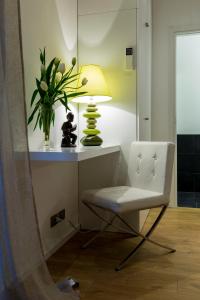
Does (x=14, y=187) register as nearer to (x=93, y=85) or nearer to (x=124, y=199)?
(x=124, y=199)

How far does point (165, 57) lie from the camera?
3430 mm

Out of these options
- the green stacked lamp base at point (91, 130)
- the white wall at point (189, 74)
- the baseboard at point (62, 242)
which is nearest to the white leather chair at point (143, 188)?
the baseboard at point (62, 242)

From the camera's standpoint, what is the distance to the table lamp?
2.31 meters

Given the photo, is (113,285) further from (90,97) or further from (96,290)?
(90,97)

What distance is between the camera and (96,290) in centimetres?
166

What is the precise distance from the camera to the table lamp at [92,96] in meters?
2.31

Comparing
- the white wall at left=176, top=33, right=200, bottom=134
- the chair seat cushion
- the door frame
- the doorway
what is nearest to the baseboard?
the chair seat cushion

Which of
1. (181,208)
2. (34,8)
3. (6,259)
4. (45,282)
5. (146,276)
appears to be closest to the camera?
(6,259)

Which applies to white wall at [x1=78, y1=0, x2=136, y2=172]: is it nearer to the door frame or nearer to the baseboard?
the baseboard

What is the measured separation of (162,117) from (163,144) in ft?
4.54

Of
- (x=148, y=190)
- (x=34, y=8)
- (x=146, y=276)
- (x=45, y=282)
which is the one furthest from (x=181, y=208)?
(x=34, y=8)

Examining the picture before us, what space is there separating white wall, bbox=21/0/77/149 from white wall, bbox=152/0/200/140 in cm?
121

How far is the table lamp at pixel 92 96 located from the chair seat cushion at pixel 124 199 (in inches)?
16.7

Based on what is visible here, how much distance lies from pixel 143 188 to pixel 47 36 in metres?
1.28
